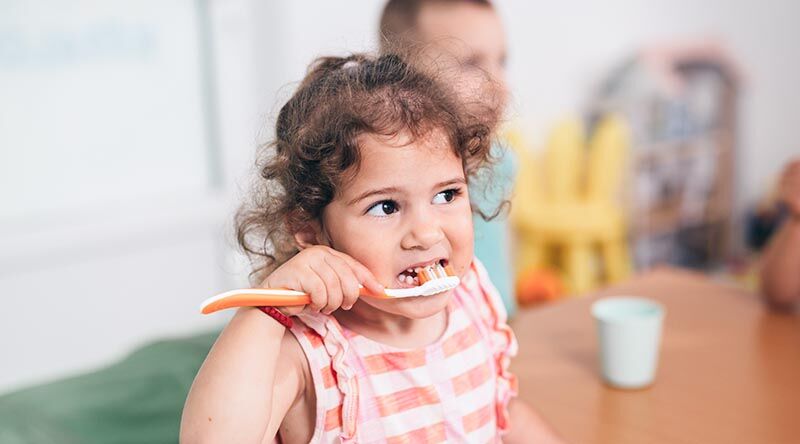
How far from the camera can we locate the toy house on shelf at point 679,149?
10.00 ft

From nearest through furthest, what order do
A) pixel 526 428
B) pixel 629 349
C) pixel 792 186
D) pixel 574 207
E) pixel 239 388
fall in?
pixel 239 388
pixel 526 428
pixel 629 349
pixel 792 186
pixel 574 207

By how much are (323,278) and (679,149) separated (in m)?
2.85

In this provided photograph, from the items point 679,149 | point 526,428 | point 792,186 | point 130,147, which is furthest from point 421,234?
point 679,149

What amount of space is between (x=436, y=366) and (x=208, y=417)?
24cm

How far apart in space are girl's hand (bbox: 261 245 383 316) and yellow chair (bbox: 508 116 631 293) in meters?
1.96

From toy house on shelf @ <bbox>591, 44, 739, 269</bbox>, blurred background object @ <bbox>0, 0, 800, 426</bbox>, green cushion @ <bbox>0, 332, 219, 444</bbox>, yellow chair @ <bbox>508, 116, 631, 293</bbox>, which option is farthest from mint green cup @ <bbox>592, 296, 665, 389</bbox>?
toy house on shelf @ <bbox>591, 44, 739, 269</bbox>

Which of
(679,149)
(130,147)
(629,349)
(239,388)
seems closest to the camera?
(239,388)

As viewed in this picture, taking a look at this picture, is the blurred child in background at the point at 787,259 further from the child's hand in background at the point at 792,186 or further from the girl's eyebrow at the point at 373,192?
the girl's eyebrow at the point at 373,192

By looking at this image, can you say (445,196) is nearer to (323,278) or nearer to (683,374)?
(323,278)

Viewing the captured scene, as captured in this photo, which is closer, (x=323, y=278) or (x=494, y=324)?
(x=323, y=278)

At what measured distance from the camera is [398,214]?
2.39ft

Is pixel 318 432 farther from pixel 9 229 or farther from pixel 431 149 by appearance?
pixel 9 229

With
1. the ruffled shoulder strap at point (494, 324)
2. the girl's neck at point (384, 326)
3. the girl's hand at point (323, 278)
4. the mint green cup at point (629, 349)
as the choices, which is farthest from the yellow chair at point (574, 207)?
the girl's hand at point (323, 278)

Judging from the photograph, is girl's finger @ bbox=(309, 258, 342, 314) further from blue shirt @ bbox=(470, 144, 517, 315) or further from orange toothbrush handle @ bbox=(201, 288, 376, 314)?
blue shirt @ bbox=(470, 144, 517, 315)
